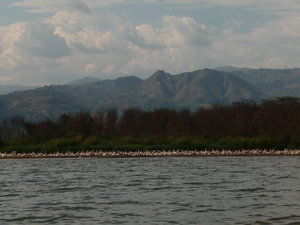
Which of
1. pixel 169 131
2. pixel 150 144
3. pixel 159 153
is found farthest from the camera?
pixel 169 131

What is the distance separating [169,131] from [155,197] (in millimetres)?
63313

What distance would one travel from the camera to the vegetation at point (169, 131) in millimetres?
69562

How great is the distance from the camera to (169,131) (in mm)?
88500

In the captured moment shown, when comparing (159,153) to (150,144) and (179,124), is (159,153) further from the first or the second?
(179,124)

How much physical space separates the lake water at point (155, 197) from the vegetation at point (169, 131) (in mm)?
30323

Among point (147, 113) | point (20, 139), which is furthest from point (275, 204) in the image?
point (147, 113)

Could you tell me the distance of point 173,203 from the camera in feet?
75.9

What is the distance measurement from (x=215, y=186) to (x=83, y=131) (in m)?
58.9

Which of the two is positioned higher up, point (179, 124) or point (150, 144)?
point (179, 124)

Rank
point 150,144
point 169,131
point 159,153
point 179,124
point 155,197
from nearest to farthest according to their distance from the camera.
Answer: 1. point 155,197
2. point 159,153
3. point 150,144
4. point 169,131
5. point 179,124

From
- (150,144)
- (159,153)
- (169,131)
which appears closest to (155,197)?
(159,153)

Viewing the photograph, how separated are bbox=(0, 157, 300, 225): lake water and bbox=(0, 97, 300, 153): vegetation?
30323 mm

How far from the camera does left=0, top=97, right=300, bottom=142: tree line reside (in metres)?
81.5

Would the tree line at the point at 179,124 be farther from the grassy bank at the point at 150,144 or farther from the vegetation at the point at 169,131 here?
the grassy bank at the point at 150,144
